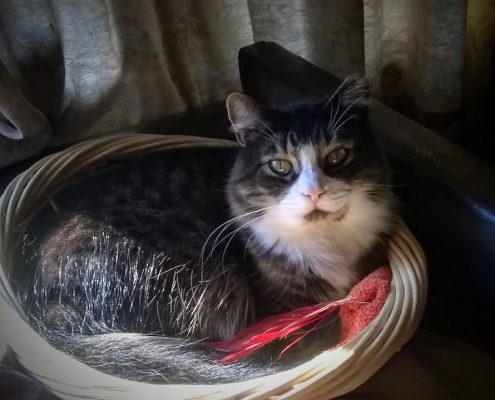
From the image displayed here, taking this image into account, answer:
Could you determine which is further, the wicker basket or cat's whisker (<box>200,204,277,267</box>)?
cat's whisker (<box>200,204,277,267</box>)

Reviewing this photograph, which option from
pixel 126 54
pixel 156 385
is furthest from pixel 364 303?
pixel 126 54

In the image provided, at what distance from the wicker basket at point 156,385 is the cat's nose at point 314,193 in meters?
0.16

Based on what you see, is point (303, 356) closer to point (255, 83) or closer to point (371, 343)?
point (371, 343)

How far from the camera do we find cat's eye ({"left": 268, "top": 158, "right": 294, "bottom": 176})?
80cm

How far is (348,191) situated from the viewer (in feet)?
2.63

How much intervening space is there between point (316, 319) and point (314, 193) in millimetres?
170

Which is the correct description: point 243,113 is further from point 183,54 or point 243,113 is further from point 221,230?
point 183,54

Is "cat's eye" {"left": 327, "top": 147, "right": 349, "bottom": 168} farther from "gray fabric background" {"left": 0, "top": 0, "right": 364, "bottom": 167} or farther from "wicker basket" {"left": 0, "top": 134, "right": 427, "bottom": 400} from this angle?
"gray fabric background" {"left": 0, "top": 0, "right": 364, "bottom": 167}

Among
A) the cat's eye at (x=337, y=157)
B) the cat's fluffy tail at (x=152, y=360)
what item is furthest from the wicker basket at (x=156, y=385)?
the cat's eye at (x=337, y=157)

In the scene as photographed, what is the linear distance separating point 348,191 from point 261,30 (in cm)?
49

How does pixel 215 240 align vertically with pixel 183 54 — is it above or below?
below

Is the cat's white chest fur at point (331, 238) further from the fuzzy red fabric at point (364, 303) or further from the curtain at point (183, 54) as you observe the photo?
the curtain at point (183, 54)

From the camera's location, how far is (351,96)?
83 centimetres

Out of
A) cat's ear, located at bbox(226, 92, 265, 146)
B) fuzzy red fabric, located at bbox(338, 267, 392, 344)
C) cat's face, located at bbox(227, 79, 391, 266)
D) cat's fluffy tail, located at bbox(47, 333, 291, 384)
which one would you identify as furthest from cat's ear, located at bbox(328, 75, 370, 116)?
cat's fluffy tail, located at bbox(47, 333, 291, 384)
